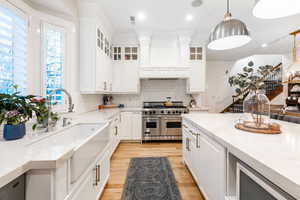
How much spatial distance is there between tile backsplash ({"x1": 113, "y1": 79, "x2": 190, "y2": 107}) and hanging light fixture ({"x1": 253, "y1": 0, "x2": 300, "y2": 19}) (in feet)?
10.4

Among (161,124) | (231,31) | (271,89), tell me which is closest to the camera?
(231,31)

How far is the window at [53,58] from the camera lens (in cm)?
197

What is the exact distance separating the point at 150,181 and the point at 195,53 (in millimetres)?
3428

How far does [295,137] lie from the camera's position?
1028 mm

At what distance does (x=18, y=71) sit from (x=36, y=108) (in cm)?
66

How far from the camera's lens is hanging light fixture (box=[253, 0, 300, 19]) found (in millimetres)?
1085

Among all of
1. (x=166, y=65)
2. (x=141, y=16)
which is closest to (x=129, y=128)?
(x=166, y=65)

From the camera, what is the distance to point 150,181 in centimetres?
201

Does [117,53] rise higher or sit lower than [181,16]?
lower

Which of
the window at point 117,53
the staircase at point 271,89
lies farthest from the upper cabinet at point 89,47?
the staircase at point 271,89

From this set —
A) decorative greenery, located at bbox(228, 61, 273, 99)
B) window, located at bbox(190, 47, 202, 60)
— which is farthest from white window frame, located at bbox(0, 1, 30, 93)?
decorative greenery, located at bbox(228, 61, 273, 99)

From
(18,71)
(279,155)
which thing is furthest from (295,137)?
(18,71)

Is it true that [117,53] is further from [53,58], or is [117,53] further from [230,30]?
[230,30]

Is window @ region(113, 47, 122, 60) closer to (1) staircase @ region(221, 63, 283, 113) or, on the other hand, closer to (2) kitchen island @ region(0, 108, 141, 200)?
(2) kitchen island @ region(0, 108, 141, 200)
